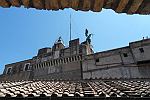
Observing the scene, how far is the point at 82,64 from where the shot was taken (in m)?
28.2

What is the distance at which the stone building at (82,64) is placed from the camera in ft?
78.7

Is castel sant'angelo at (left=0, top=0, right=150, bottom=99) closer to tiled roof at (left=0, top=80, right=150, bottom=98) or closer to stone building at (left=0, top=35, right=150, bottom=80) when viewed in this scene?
stone building at (left=0, top=35, right=150, bottom=80)

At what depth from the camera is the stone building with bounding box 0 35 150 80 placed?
23984 millimetres

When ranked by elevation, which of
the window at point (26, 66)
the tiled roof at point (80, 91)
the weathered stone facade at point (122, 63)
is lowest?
the tiled roof at point (80, 91)

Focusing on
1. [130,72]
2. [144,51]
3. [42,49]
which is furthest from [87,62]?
[42,49]

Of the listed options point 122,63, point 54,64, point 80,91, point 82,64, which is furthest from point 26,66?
point 80,91

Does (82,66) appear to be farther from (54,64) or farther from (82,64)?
(54,64)

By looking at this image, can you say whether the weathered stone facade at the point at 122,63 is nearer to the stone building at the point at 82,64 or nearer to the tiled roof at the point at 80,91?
Answer: the stone building at the point at 82,64

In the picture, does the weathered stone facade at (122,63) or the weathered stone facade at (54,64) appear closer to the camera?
the weathered stone facade at (122,63)

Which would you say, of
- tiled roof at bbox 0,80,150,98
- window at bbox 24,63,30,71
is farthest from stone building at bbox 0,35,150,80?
tiled roof at bbox 0,80,150,98

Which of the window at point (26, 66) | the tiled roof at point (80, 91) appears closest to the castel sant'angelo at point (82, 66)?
the window at point (26, 66)

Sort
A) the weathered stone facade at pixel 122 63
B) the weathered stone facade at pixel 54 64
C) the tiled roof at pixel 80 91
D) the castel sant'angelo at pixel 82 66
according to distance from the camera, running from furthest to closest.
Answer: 1. the weathered stone facade at pixel 54 64
2. the weathered stone facade at pixel 122 63
3. the castel sant'angelo at pixel 82 66
4. the tiled roof at pixel 80 91

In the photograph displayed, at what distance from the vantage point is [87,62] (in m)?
27.9

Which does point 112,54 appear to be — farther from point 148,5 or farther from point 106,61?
point 148,5
